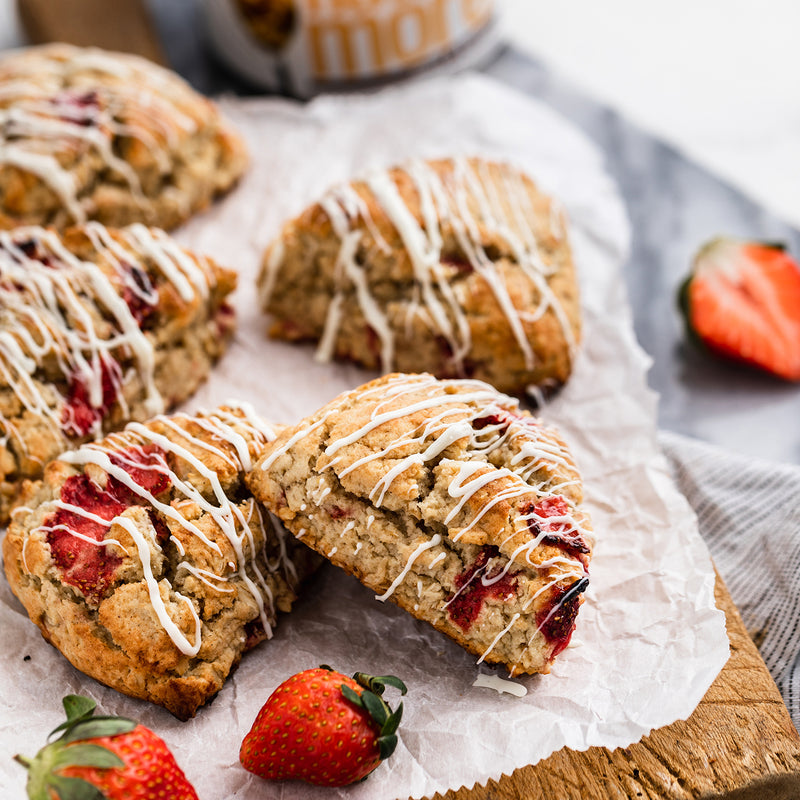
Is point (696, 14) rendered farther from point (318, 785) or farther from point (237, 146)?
point (318, 785)

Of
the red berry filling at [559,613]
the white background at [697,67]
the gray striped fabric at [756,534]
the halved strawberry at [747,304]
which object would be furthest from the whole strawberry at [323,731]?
the white background at [697,67]

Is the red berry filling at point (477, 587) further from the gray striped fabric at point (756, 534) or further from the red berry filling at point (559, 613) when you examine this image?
the gray striped fabric at point (756, 534)

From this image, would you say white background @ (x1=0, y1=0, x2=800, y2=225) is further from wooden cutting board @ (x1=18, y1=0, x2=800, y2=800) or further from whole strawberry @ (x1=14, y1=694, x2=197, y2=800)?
whole strawberry @ (x1=14, y1=694, x2=197, y2=800)

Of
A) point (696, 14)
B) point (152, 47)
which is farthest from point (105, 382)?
point (696, 14)

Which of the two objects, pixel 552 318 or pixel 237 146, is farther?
pixel 237 146

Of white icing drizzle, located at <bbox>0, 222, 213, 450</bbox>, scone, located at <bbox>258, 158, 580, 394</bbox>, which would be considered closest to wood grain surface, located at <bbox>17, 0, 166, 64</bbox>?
white icing drizzle, located at <bbox>0, 222, 213, 450</bbox>

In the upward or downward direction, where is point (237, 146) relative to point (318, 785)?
upward

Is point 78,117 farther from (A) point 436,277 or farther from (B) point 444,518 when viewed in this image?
(B) point 444,518
